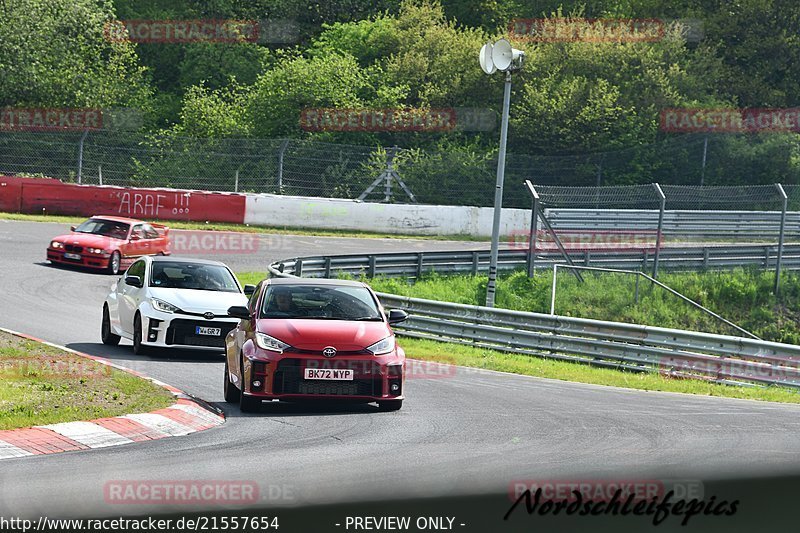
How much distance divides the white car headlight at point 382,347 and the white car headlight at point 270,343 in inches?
34.3

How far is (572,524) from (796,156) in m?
45.2

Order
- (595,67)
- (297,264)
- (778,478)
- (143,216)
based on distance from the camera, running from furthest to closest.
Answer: (595,67), (143,216), (297,264), (778,478)

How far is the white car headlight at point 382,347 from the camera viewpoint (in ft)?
41.4

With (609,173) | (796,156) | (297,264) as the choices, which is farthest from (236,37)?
(297,264)

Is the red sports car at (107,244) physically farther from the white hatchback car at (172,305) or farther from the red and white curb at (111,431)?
the red and white curb at (111,431)

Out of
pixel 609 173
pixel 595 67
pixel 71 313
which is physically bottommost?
pixel 71 313

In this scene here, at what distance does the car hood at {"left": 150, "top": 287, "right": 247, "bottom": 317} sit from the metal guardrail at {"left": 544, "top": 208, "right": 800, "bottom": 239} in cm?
1140

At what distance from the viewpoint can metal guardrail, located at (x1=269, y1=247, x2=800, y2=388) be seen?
61.5 ft

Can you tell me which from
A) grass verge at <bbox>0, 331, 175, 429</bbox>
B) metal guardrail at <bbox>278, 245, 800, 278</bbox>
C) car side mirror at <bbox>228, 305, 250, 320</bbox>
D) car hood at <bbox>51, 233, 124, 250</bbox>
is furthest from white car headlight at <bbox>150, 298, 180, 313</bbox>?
car hood at <bbox>51, 233, 124, 250</bbox>

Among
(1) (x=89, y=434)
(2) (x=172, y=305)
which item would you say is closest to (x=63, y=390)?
(1) (x=89, y=434)

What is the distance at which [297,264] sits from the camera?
27.2 m

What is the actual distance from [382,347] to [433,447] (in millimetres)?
Result: 2712

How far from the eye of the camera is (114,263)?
95.7ft

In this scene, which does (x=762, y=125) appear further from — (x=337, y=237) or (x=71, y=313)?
(x=71, y=313)
